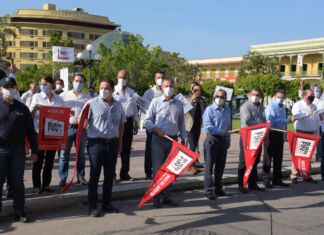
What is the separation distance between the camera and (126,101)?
30.1 feet

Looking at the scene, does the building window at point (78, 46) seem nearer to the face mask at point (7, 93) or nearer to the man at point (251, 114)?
the man at point (251, 114)

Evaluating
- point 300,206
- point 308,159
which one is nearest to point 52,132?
point 300,206

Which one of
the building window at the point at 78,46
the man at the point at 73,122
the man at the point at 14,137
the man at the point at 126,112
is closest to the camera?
the man at the point at 14,137

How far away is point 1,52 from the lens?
209ft

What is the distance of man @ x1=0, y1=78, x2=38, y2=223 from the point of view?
6.25 m

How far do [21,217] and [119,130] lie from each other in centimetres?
196

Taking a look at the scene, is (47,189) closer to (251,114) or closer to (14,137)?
(14,137)

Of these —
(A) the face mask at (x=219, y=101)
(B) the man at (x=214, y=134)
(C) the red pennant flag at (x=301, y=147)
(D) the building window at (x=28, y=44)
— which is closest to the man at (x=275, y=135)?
(C) the red pennant flag at (x=301, y=147)

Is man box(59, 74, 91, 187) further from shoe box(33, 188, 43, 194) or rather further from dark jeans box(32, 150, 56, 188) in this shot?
shoe box(33, 188, 43, 194)

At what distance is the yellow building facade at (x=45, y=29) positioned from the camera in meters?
112

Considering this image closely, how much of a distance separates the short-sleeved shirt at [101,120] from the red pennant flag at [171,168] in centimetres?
96

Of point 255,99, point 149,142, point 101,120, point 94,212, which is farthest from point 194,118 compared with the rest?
point 94,212

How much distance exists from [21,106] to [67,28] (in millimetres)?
117523

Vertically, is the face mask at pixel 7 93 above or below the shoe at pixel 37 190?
above
